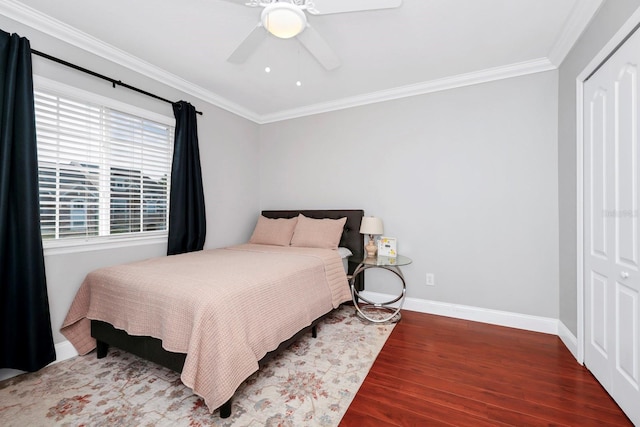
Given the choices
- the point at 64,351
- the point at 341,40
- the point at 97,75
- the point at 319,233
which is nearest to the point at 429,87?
the point at 341,40

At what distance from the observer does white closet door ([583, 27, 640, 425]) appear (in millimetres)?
1501

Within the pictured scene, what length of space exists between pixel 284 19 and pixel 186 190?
208 cm

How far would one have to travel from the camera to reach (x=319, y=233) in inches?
128

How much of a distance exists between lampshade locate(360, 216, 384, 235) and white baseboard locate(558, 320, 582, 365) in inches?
69.3

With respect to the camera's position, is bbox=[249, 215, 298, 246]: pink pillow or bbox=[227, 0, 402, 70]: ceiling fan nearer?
bbox=[227, 0, 402, 70]: ceiling fan

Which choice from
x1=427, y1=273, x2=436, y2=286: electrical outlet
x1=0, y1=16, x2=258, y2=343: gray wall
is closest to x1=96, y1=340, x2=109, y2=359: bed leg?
x1=0, y1=16, x2=258, y2=343: gray wall

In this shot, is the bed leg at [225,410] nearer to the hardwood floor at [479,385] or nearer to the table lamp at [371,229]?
the hardwood floor at [479,385]

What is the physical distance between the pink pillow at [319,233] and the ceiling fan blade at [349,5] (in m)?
2.14

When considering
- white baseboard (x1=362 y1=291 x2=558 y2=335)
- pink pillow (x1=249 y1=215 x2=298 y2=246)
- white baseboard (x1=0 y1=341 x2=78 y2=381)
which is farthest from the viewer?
pink pillow (x1=249 y1=215 x2=298 y2=246)

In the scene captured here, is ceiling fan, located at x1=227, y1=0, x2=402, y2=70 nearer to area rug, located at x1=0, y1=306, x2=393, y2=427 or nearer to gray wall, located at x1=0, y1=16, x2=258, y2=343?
gray wall, located at x1=0, y1=16, x2=258, y2=343

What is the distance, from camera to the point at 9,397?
1705 mm

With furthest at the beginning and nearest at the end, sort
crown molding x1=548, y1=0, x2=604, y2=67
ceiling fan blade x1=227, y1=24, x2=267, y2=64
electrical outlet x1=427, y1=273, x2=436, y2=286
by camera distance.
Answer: electrical outlet x1=427, y1=273, x2=436, y2=286
crown molding x1=548, y1=0, x2=604, y2=67
ceiling fan blade x1=227, y1=24, x2=267, y2=64

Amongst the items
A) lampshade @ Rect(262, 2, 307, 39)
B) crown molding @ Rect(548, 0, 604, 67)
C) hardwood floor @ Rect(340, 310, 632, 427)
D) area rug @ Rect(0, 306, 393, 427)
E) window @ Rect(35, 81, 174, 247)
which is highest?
crown molding @ Rect(548, 0, 604, 67)

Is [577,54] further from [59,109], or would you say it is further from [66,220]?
[66,220]
